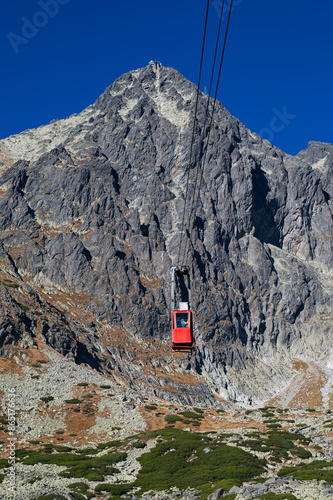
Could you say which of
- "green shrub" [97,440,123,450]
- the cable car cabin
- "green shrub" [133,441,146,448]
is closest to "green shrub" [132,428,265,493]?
"green shrub" [133,441,146,448]

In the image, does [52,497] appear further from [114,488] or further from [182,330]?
[182,330]

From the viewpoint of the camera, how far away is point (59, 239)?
195625 mm

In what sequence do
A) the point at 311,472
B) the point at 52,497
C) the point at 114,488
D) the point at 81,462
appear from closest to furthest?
1. the point at 52,497
2. the point at 311,472
3. the point at 114,488
4. the point at 81,462

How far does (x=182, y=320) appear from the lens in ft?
152

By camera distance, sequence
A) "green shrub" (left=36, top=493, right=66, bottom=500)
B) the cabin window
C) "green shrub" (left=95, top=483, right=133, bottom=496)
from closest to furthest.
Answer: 1. the cabin window
2. "green shrub" (left=36, top=493, right=66, bottom=500)
3. "green shrub" (left=95, top=483, right=133, bottom=496)

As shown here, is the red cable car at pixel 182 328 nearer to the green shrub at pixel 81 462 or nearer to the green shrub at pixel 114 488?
the green shrub at pixel 114 488

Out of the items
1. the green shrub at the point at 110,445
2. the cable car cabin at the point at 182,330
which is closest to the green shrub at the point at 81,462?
the green shrub at the point at 110,445

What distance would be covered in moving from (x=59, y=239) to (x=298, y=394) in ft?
374

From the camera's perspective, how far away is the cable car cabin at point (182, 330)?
149 feet

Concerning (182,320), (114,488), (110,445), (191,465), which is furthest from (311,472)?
(110,445)

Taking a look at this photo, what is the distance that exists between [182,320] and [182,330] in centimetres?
106

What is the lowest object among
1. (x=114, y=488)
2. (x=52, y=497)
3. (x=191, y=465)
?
(x=114, y=488)

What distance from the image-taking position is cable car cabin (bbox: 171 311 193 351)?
45.5 m

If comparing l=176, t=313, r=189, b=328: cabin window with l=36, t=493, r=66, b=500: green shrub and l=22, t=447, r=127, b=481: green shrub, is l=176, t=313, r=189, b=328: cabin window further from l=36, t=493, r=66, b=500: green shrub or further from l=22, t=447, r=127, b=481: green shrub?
l=22, t=447, r=127, b=481: green shrub
